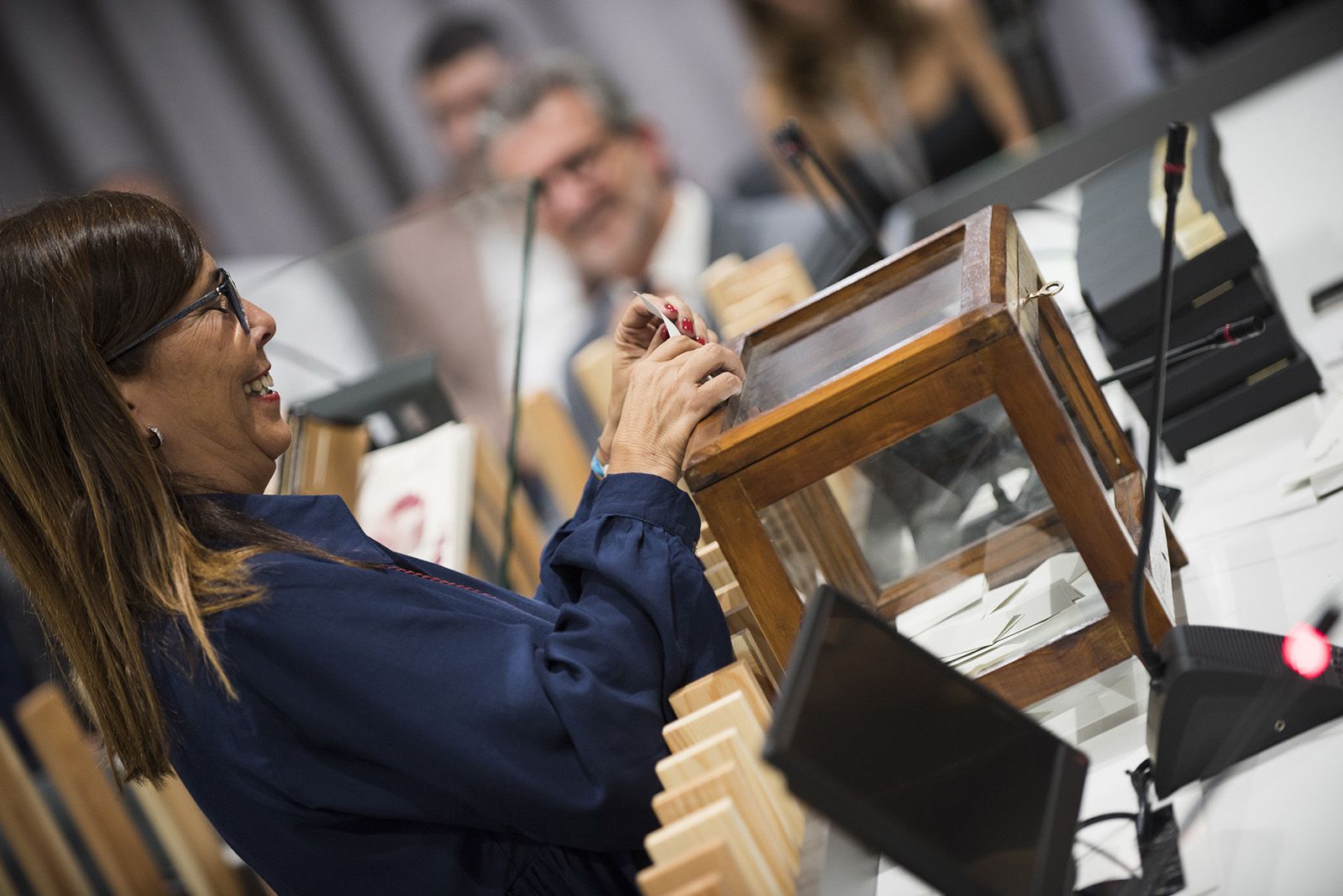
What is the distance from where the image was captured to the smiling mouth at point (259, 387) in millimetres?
1113

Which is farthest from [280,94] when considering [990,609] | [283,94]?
[990,609]

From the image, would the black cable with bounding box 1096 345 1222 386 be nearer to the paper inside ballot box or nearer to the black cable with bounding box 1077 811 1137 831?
the paper inside ballot box

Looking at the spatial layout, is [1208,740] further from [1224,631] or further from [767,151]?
[767,151]

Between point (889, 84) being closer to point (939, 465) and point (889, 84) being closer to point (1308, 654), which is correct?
point (939, 465)

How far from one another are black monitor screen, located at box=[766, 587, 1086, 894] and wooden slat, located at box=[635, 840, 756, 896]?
0.10 metres

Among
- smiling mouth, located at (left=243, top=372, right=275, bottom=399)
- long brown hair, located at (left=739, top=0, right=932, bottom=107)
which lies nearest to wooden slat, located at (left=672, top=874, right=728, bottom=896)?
smiling mouth, located at (left=243, top=372, right=275, bottom=399)

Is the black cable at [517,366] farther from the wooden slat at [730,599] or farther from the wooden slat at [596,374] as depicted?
the wooden slat at [730,599]

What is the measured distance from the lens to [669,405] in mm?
1024

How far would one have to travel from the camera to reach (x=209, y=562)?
998mm

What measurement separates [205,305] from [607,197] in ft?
6.54

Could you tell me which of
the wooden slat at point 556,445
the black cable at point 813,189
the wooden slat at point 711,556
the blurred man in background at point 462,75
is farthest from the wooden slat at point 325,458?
the blurred man in background at point 462,75

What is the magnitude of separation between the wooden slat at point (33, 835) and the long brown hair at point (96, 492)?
1.62 m

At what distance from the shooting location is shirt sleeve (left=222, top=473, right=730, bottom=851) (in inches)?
37.0

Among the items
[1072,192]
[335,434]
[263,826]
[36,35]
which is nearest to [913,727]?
[263,826]
